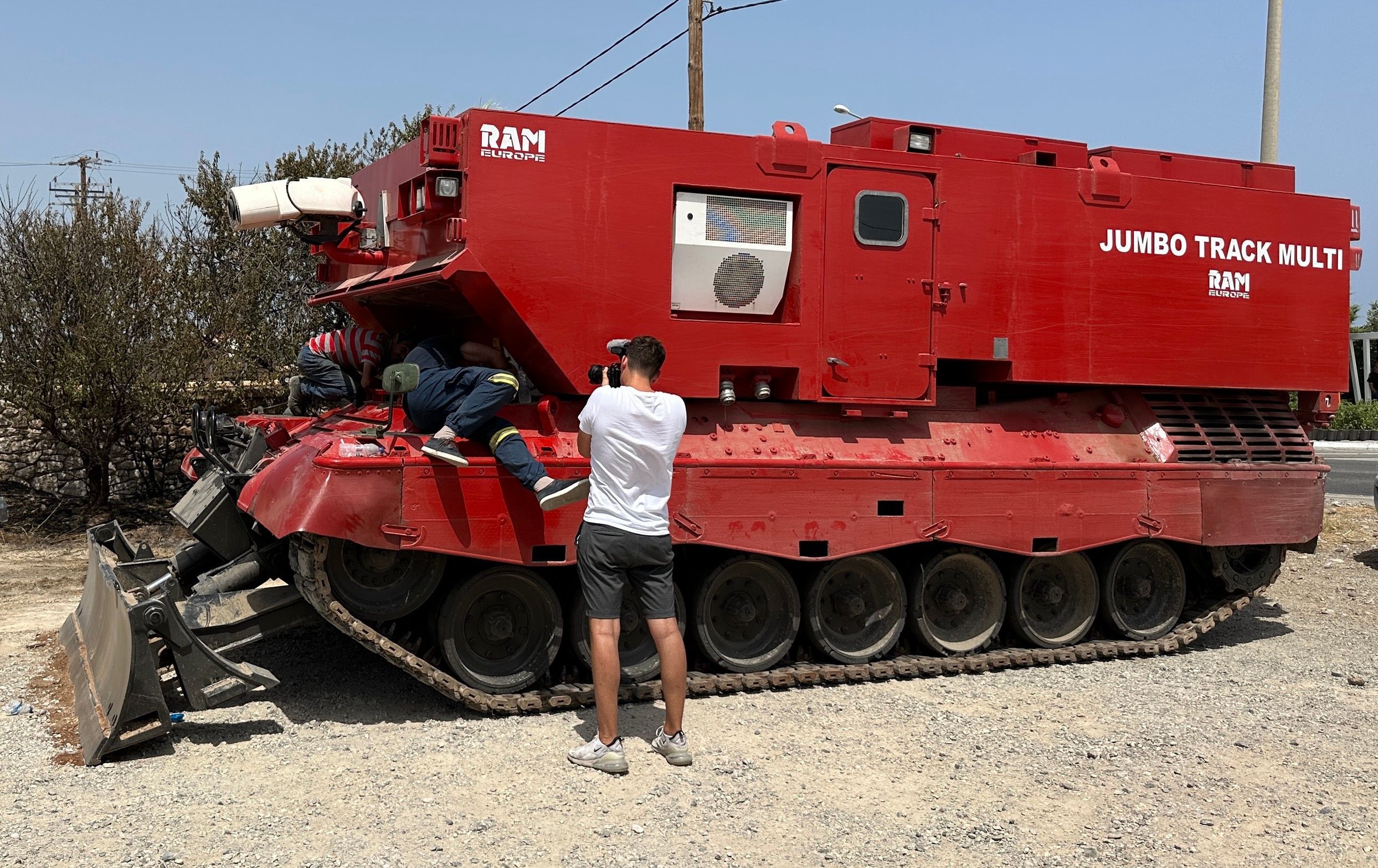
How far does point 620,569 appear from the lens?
5.93 metres

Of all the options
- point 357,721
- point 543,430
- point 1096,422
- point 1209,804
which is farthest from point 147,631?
point 1096,422

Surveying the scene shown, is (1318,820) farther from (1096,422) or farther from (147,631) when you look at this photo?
(147,631)

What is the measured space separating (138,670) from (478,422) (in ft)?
6.62

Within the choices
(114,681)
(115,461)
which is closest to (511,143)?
(114,681)

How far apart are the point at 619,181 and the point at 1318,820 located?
4.72 m

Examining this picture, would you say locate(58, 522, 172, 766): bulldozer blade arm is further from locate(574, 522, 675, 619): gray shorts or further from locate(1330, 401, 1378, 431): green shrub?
locate(1330, 401, 1378, 431): green shrub

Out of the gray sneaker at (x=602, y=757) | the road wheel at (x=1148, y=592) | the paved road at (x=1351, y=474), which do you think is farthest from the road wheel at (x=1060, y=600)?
the paved road at (x=1351, y=474)

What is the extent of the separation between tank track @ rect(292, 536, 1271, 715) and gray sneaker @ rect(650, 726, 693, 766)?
0.78m

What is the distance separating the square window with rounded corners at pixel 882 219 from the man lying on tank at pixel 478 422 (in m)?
2.40

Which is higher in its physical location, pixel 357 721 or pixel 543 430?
pixel 543 430

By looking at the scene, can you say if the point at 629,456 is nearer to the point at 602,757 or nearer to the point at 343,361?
the point at 602,757

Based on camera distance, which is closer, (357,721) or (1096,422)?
(357,721)

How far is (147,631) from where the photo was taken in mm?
5906

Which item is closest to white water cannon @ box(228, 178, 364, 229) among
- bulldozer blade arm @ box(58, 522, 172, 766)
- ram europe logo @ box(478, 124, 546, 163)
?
ram europe logo @ box(478, 124, 546, 163)
